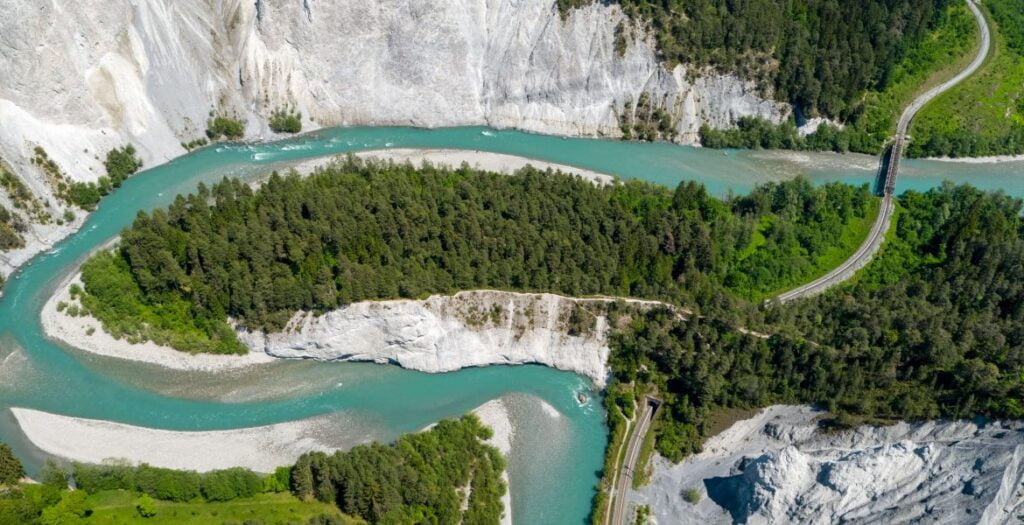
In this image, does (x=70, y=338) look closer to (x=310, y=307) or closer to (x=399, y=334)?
(x=310, y=307)

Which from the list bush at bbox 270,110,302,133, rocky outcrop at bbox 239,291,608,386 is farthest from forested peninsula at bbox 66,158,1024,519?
bush at bbox 270,110,302,133

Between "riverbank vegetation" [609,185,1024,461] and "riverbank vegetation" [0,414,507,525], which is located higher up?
"riverbank vegetation" [609,185,1024,461]

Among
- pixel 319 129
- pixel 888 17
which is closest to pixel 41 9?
pixel 319 129

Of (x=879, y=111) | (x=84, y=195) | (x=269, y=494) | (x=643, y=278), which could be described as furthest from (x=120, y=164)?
(x=879, y=111)

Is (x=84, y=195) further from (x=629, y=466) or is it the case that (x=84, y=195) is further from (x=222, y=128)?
(x=629, y=466)

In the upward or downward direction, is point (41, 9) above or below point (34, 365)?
above

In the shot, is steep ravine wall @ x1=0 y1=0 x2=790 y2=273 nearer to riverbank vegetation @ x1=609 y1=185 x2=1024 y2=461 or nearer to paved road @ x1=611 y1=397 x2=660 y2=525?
riverbank vegetation @ x1=609 y1=185 x2=1024 y2=461
